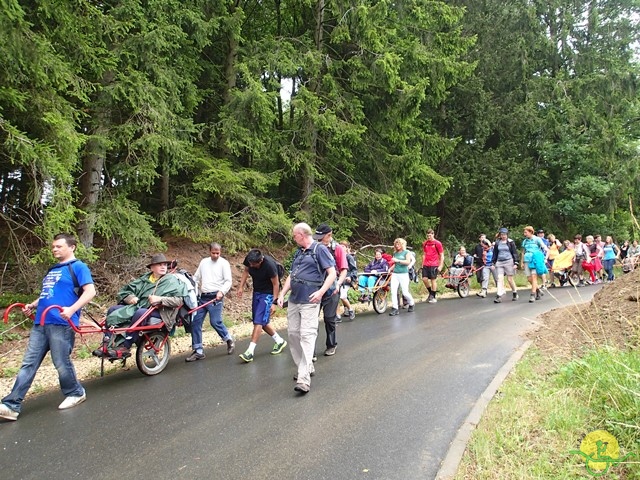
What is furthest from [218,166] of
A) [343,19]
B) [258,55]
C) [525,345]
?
[525,345]

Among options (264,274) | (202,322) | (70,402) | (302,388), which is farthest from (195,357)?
(302,388)

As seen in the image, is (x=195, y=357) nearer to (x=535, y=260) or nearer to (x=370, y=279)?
(x=370, y=279)

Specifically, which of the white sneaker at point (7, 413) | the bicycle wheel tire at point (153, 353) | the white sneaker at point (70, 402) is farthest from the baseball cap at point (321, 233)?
the white sneaker at point (7, 413)

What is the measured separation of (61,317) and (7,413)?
112cm

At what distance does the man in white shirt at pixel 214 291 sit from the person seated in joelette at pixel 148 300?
913 mm

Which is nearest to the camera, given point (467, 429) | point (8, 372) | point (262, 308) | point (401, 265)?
point (467, 429)

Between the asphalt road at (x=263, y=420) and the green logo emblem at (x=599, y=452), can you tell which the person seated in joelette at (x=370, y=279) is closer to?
the asphalt road at (x=263, y=420)

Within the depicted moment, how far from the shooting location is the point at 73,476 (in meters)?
3.56

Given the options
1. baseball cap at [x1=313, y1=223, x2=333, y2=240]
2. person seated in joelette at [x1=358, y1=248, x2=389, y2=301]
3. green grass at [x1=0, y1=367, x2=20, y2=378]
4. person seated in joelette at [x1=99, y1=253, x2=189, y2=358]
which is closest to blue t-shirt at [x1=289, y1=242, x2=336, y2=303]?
baseball cap at [x1=313, y1=223, x2=333, y2=240]

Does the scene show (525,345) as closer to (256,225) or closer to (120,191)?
(256,225)

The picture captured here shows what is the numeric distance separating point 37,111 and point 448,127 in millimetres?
21661

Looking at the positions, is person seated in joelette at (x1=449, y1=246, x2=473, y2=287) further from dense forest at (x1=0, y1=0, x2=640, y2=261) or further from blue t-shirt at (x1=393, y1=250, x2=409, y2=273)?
blue t-shirt at (x1=393, y1=250, x2=409, y2=273)

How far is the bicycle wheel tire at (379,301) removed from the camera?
11617 mm

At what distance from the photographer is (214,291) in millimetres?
7621
